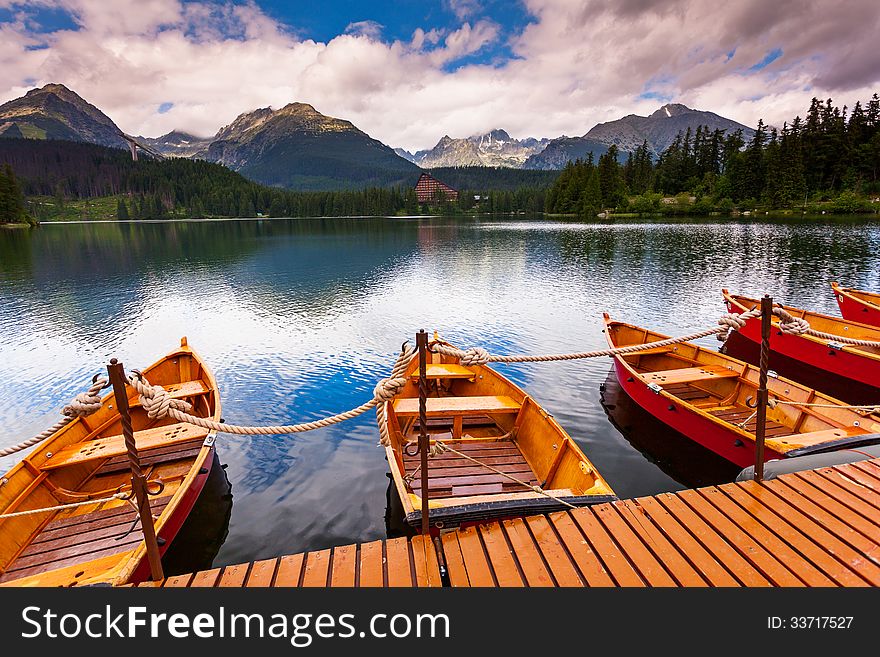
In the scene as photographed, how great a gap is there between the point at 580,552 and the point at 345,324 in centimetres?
2135

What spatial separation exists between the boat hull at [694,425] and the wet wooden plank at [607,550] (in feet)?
16.8

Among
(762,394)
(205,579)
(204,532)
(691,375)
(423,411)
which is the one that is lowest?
(204,532)

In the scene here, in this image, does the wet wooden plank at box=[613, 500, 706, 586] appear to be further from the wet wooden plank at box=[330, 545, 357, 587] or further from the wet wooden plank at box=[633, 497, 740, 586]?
the wet wooden plank at box=[330, 545, 357, 587]

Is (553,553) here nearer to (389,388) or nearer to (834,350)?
(389,388)

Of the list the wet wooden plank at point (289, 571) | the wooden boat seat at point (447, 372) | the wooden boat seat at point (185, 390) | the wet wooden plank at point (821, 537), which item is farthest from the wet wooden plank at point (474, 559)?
the wooden boat seat at point (185, 390)

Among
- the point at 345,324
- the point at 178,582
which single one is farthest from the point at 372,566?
the point at 345,324

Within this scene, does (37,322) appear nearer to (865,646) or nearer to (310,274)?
(310,274)

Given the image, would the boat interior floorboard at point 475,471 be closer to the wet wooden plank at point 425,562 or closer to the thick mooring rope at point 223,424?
the wet wooden plank at point 425,562

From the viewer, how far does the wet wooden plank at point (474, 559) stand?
4156mm

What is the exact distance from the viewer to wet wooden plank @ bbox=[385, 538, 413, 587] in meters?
4.16

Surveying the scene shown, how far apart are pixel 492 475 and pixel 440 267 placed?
3916cm

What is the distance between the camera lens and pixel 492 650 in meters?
3.20

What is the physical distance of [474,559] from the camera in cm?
443

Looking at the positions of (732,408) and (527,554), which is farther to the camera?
(732,408)
